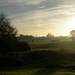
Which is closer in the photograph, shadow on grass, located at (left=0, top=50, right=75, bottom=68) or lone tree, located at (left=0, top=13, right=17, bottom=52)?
shadow on grass, located at (left=0, top=50, right=75, bottom=68)

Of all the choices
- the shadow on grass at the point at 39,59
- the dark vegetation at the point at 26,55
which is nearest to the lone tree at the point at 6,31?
the dark vegetation at the point at 26,55

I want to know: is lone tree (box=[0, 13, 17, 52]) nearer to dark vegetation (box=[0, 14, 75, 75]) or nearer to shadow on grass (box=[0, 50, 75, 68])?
dark vegetation (box=[0, 14, 75, 75])

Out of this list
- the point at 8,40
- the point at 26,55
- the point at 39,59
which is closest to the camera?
the point at 39,59

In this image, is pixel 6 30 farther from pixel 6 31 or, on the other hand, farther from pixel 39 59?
pixel 39 59

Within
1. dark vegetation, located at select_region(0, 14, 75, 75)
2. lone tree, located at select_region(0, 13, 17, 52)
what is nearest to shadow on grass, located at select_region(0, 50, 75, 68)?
dark vegetation, located at select_region(0, 14, 75, 75)

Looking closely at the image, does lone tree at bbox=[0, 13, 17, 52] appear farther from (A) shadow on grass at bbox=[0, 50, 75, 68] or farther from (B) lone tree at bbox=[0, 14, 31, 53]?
(A) shadow on grass at bbox=[0, 50, 75, 68]

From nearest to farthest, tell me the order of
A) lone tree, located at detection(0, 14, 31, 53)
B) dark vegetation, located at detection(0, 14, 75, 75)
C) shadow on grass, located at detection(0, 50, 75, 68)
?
dark vegetation, located at detection(0, 14, 75, 75) < shadow on grass, located at detection(0, 50, 75, 68) < lone tree, located at detection(0, 14, 31, 53)

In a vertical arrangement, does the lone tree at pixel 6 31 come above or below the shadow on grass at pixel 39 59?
above

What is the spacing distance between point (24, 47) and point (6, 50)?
7.75 meters

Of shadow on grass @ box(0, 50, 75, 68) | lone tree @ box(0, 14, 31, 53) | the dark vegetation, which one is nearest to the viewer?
the dark vegetation

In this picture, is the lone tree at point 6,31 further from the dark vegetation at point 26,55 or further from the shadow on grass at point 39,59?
the shadow on grass at point 39,59

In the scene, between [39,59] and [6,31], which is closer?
[39,59]

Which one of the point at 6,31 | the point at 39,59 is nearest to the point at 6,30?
the point at 6,31

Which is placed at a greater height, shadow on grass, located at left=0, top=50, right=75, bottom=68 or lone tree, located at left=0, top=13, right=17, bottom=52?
lone tree, located at left=0, top=13, right=17, bottom=52
